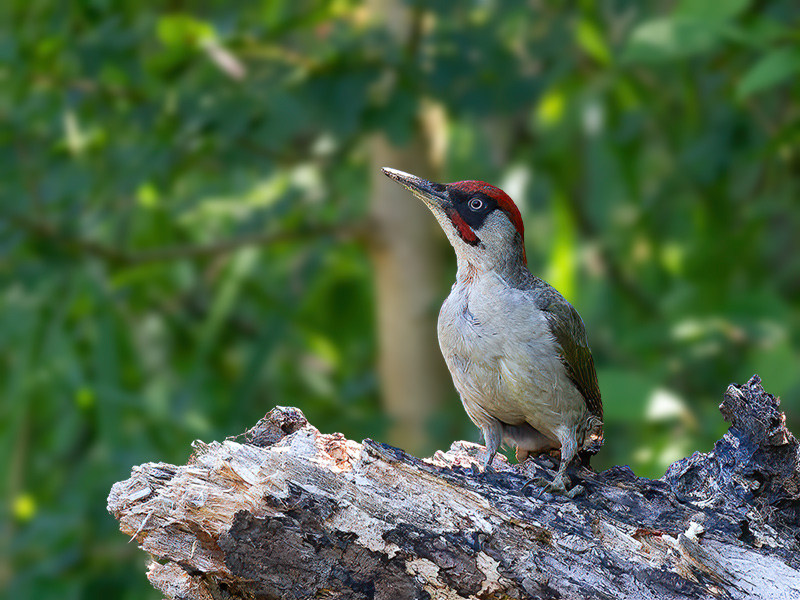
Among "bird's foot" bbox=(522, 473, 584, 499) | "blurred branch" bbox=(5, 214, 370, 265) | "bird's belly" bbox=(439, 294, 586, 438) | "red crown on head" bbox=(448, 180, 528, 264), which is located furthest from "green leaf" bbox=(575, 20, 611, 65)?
"bird's foot" bbox=(522, 473, 584, 499)

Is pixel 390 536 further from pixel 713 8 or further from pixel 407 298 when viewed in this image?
pixel 407 298

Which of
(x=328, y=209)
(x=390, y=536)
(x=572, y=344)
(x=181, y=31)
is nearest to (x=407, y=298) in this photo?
(x=328, y=209)

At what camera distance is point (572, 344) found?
11.1 feet

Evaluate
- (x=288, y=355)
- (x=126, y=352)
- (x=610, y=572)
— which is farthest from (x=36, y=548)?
(x=610, y=572)

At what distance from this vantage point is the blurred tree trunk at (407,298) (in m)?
6.88

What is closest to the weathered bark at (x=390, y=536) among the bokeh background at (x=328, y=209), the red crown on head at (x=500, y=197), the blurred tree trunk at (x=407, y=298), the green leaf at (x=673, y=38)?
the red crown on head at (x=500, y=197)

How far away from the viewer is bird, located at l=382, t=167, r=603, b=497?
3264 millimetres

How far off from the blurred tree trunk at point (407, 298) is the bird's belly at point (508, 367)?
11.5 ft

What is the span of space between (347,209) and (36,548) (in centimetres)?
344

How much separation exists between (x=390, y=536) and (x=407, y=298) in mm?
4426

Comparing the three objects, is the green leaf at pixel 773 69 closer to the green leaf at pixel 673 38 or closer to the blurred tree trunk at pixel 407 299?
the green leaf at pixel 673 38

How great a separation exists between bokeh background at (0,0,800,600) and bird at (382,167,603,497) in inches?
74.4

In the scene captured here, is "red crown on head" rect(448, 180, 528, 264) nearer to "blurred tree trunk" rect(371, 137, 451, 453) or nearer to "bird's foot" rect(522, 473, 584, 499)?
"bird's foot" rect(522, 473, 584, 499)

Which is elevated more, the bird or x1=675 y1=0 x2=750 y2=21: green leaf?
x1=675 y1=0 x2=750 y2=21: green leaf
